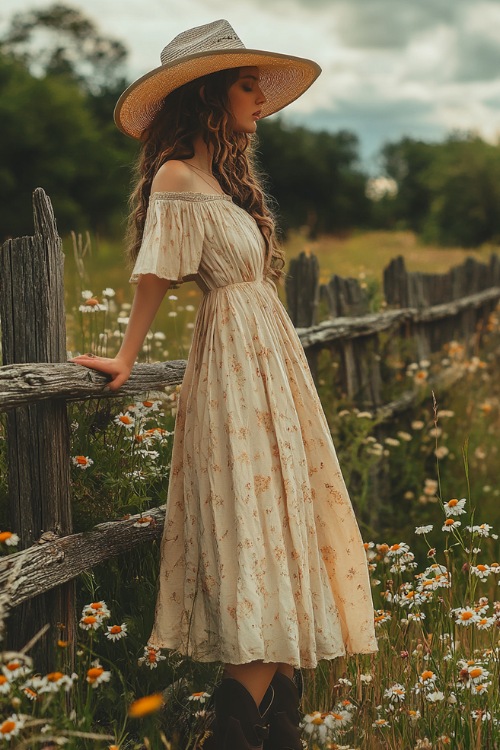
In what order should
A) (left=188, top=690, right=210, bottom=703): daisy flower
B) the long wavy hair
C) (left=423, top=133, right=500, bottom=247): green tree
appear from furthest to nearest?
(left=423, top=133, right=500, bottom=247): green tree < the long wavy hair < (left=188, top=690, right=210, bottom=703): daisy flower

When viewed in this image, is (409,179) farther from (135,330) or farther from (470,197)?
(135,330)

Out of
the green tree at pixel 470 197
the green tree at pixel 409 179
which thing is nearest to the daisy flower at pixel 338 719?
the green tree at pixel 470 197

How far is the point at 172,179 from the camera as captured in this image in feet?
9.36

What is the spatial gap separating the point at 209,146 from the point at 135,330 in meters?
0.69

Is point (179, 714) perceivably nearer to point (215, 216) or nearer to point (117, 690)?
point (117, 690)

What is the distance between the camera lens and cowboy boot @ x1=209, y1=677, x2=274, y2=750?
8.70 feet

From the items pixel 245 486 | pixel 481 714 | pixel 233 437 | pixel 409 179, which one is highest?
pixel 409 179

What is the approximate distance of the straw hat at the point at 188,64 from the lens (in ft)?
9.25

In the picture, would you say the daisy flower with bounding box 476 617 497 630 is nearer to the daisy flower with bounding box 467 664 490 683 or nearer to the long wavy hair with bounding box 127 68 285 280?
the daisy flower with bounding box 467 664 490 683

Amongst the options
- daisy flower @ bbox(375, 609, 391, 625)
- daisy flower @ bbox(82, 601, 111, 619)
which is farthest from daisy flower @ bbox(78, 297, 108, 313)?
daisy flower @ bbox(375, 609, 391, 625)

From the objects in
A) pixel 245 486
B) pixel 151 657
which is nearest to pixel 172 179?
pixel 245 486

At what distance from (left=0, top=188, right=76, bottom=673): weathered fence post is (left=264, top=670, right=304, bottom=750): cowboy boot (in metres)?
0.62

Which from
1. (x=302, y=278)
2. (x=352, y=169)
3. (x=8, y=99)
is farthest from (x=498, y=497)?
(x=352, y=169)

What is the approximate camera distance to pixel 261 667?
8.98 feet
